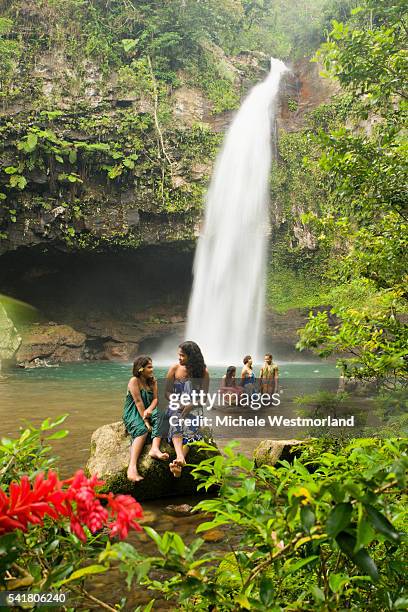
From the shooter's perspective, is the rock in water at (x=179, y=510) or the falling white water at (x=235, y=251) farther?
the falling white water at (x=235, y=251)

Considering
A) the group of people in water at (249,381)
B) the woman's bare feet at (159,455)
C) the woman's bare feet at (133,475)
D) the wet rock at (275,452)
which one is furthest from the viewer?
the group of people in water at (249,381)

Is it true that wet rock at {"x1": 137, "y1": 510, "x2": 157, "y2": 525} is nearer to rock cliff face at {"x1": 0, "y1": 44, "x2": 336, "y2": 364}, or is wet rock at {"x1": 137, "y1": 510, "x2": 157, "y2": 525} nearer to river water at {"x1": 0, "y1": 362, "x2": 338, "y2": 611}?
river water at {"x1": 0, "y1": 362, "x2": 338, "y2": 611}

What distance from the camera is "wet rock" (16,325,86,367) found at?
20.6 m

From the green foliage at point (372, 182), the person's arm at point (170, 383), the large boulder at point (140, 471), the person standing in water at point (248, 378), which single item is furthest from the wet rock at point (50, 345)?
the green foliage at point (372, 182)

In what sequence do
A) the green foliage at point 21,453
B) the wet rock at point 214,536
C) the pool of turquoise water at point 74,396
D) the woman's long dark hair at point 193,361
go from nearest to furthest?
1. the green foliage at point 21,453
2. the wet rock at point 214,536
3. the woman's long dark hair at point 193,361
4. the pool of turquoise water at point 74,396

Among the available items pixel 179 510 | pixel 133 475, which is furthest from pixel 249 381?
pixel 179 510

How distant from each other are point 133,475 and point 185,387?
1009 millimetres

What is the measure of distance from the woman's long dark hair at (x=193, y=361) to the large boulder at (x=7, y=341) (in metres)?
16.7

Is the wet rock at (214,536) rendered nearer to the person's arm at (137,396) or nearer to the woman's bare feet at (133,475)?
the woman's bare feet at (133,475)

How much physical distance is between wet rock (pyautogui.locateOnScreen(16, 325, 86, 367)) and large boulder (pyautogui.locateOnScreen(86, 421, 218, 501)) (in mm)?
16530

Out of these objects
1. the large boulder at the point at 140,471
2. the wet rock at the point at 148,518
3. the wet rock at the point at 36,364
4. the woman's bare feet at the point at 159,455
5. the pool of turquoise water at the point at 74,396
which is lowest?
the wet rock at the point at 36,364

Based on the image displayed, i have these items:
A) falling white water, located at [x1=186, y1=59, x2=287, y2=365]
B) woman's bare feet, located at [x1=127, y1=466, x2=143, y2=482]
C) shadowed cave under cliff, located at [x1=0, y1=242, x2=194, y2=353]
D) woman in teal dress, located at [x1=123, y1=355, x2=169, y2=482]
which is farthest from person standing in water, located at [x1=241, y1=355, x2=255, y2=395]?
shadowed cave under cliff, located at [x1=0, y1=242, x2=194, y2=353]

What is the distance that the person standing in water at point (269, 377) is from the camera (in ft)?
28.9

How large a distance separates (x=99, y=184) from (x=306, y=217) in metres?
19.2
